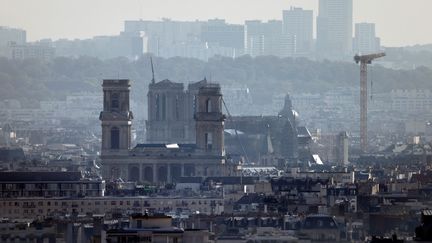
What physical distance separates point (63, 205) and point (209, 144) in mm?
28183

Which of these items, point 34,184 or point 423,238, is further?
point 34,184

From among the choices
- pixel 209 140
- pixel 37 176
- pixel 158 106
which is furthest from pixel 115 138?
pixel 37 176

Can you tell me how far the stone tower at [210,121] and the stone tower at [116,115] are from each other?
2669 mm

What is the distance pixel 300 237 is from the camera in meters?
62.2

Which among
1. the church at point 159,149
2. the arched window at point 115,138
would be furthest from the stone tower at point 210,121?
the arched window at point 115,138

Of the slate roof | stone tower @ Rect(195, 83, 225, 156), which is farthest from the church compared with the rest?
the slate roof

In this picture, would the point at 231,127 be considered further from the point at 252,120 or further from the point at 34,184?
the point at 34,184

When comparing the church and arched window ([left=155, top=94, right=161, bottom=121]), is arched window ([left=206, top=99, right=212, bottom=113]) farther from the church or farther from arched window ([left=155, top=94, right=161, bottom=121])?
arched window ([left=155, top=94, right=161, bottom=121])

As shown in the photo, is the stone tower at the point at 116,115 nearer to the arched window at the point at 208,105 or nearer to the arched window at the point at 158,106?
the arched window at the point at 208,105

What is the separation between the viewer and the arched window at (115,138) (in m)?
117

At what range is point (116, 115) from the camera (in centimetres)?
11850

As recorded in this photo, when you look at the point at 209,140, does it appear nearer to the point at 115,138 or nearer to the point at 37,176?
the point at 115,138

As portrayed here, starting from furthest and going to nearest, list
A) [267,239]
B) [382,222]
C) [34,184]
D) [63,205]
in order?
1. [34,184]
2. [63,205]
3. [382,222]
4. [267,239]

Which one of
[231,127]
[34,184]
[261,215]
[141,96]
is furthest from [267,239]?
[141,96]
